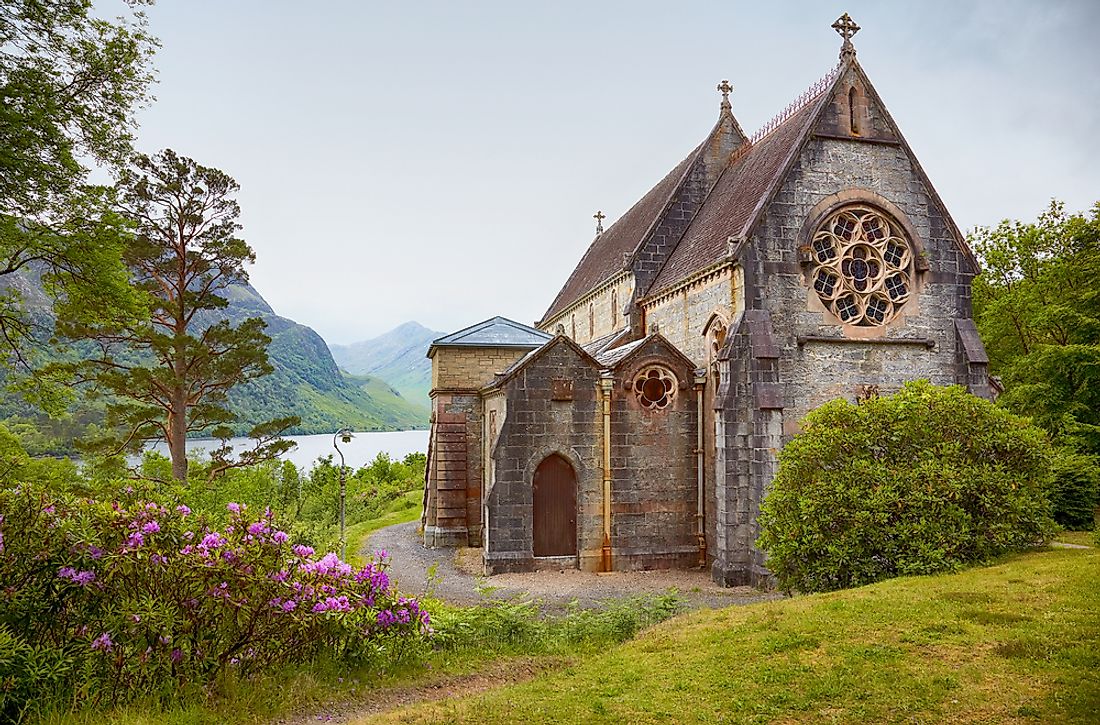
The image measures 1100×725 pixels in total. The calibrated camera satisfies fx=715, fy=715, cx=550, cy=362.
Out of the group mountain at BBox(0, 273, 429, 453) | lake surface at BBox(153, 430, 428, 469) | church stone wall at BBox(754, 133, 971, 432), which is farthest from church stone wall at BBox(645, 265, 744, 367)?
lake surface at BBox(153, 430, 428, 469)

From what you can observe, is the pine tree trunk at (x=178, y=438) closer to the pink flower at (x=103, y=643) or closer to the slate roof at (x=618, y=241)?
the slate roof at (x=618, y=241)

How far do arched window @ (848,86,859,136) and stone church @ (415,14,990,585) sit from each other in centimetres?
6

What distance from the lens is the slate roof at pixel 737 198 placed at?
19.5m

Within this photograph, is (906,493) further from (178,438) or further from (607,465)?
(178,438)

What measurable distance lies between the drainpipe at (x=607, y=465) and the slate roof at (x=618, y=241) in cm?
651

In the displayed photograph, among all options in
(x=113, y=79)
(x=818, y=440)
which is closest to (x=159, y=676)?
(x=818, y=440)

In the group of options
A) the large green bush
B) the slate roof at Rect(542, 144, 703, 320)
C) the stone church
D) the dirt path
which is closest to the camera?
the dirt path

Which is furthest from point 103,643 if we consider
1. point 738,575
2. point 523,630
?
point 738,575

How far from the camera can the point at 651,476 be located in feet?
66.2

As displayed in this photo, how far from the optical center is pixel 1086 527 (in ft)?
62.4

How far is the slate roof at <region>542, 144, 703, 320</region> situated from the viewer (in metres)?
26.6

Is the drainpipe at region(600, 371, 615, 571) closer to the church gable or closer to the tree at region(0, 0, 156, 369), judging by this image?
the church gable

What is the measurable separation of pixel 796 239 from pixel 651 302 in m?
6.15

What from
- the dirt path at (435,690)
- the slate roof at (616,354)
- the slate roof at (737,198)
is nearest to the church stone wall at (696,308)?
the slate roof at (737,198)
